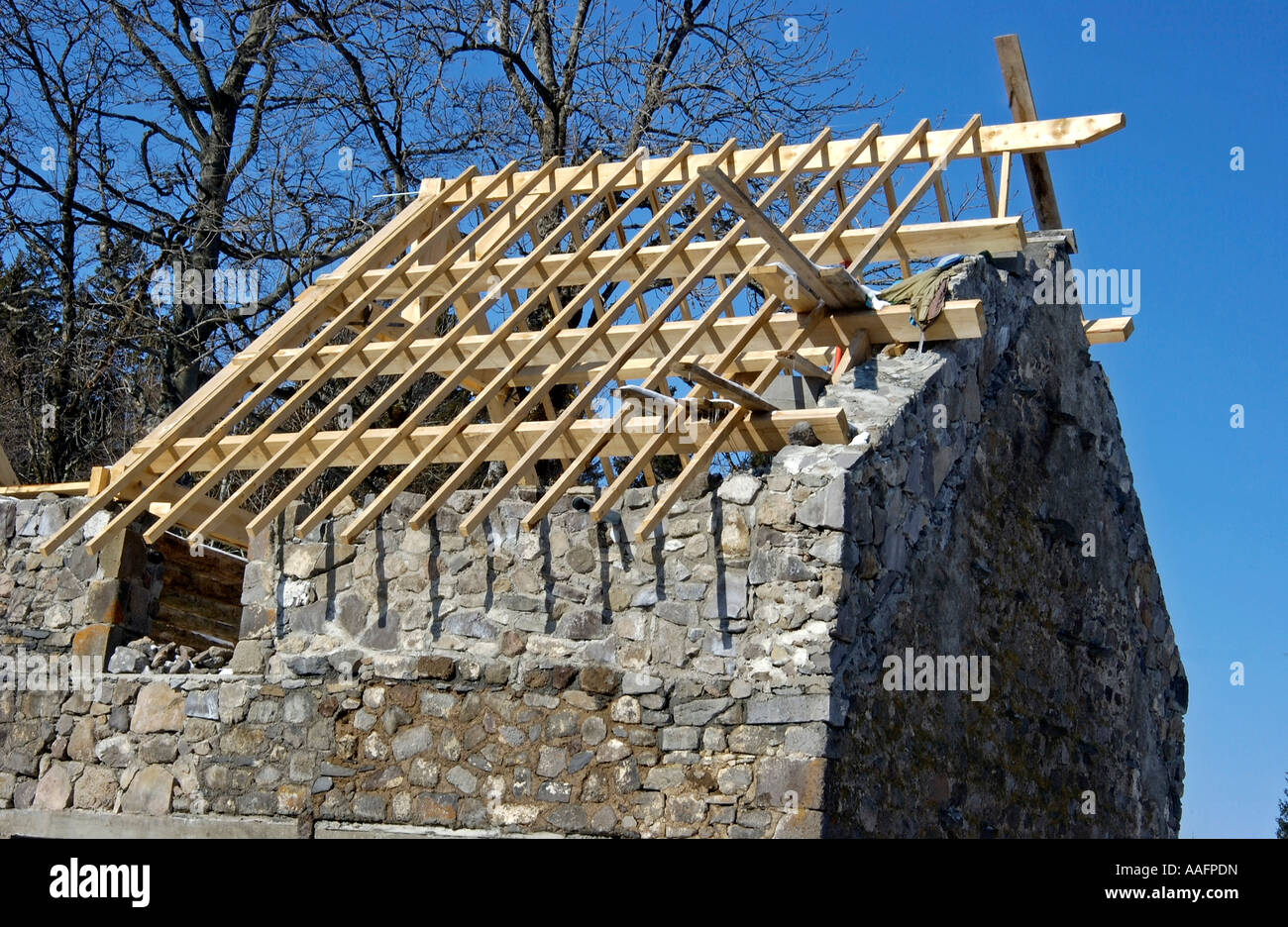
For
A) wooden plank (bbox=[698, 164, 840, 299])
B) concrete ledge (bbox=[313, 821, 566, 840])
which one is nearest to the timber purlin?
wooden plank (bbox=[698, 164, 840, 299])

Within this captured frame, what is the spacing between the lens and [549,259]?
9594 mm

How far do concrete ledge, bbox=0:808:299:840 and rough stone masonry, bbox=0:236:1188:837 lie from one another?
18mm

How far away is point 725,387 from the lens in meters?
6.77

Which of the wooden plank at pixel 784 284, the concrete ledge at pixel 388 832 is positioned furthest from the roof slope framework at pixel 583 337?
the concrete ledge at pixel 388 832

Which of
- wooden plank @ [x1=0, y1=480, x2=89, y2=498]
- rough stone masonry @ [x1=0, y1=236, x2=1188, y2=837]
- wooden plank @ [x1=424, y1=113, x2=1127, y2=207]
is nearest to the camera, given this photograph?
rough stone masonry @ [x1=0, y1=236, x2=1188, y2=837]

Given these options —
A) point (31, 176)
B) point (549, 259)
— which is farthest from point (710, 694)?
point (31, 176)

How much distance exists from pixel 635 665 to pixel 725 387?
4.39 ft

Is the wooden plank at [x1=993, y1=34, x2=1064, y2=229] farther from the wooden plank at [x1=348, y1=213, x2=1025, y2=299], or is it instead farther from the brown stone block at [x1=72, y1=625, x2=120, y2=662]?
the brown stone block at [x1=72, y1=625, x2=120, y2=662]

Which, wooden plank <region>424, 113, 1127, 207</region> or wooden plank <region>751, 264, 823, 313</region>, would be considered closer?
wooden plank <region>751, 264, 823, 313</region>

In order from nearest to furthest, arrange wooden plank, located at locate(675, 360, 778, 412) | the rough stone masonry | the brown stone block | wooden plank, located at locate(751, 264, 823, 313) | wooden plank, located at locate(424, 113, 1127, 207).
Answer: the rough stone masonry, wooden plank, located at locate(675, 360, 778, 412), wooden plank, located at locate(751, 264, 823, 313), the brown stone block, wooden plank, located at locate(424, 113, 1127, 207)

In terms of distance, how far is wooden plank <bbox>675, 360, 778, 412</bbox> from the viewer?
6746 millimetres

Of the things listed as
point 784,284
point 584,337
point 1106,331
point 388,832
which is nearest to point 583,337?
point 584,337

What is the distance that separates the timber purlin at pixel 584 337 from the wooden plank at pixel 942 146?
16mm
